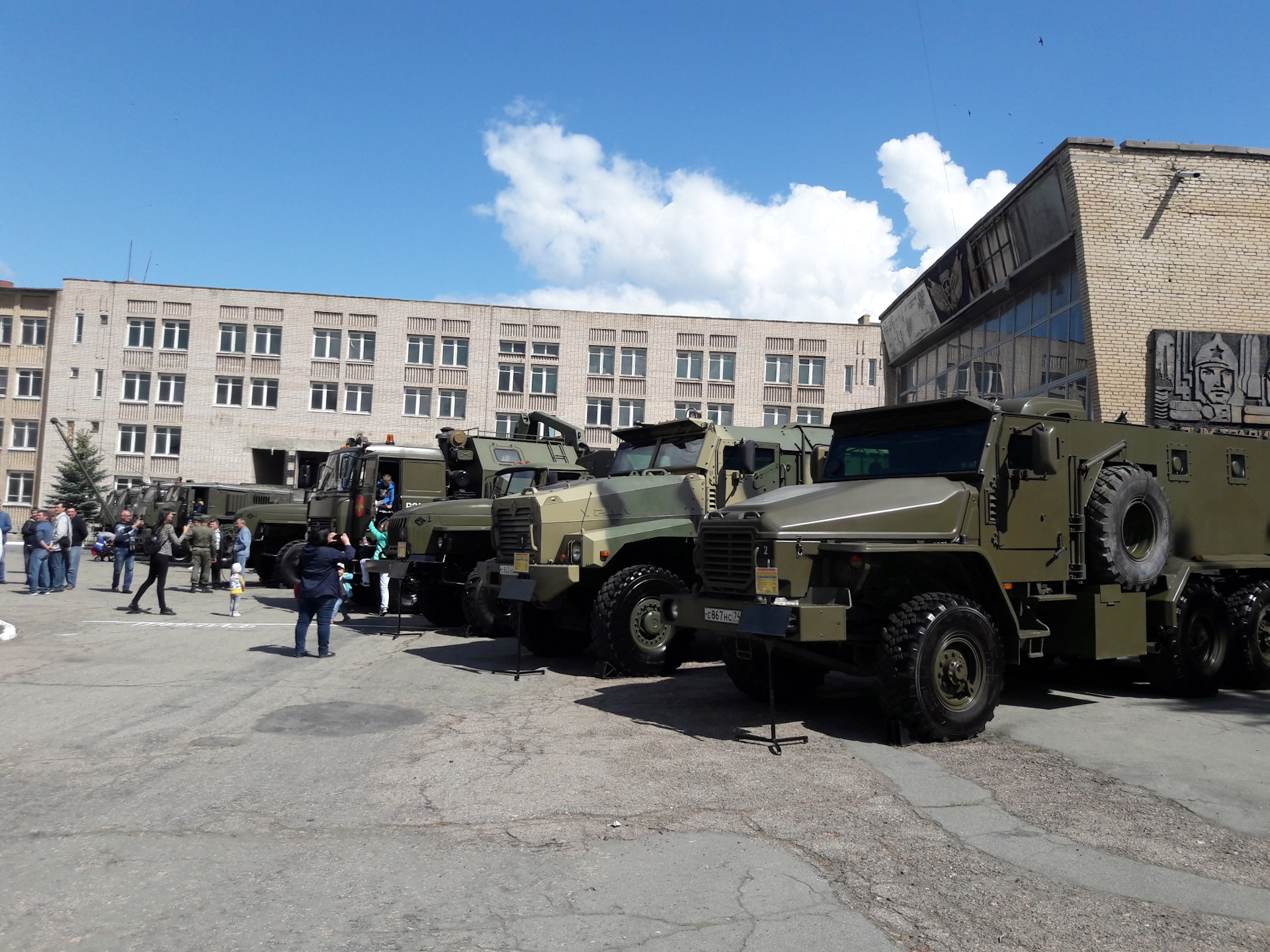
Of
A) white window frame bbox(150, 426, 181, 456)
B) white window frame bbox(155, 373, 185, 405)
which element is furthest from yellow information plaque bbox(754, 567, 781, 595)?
white window frame bbox(155, 373, 185, 405)

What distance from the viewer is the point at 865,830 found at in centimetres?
504

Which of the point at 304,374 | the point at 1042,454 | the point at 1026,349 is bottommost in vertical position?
the point at 1042,454

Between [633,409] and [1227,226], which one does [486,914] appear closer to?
[1227,226]

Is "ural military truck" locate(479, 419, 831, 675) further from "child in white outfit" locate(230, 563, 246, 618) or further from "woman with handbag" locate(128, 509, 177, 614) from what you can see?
"woman with handbag" locate(128, 509, 177, 614)

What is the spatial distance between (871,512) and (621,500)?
3801mm

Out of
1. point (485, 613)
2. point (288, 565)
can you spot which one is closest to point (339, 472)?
point (288, 565)

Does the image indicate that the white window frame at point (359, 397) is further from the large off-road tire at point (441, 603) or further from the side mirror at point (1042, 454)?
the side mirror at point (1042, 454)

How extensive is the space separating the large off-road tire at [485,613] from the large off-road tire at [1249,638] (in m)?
7.79

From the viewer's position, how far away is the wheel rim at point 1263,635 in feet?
31.6

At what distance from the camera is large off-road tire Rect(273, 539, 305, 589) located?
1947 centimetres

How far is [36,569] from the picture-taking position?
58.3 feet

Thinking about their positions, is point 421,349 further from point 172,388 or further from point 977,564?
point 977,564

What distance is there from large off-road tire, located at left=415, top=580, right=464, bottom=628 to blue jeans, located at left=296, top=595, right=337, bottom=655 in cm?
306

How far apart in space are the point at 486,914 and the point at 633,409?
44.0m
